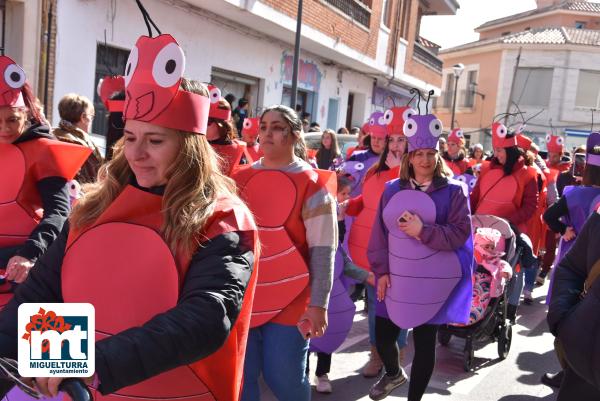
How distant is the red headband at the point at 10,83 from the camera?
3416 millimetres

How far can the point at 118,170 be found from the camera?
2137 mm

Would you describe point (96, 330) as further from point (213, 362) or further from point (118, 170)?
point (118, 170)

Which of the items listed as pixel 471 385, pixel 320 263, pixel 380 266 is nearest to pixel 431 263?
pixel 380 266

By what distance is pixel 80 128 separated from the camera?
5102 mm

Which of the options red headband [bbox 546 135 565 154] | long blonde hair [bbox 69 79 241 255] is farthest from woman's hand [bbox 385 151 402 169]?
red headband [bbox 546 135 565 154]

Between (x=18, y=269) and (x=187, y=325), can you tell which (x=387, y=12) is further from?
(x=187, y=325)

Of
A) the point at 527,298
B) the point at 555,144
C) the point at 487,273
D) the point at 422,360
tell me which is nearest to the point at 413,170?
the point at 422,360

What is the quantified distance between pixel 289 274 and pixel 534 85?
42.7 meters

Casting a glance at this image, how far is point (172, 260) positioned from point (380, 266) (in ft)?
8.66

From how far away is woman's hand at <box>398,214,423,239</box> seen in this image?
399 centimetres

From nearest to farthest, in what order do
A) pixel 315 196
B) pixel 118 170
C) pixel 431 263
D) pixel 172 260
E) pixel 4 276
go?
pixel 172 260 < pixel 118 170 < pixel 4 276 < pixel 315 196 < pixel 431 263

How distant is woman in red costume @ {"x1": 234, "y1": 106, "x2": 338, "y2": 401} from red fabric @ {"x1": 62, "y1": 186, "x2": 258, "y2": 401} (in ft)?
4.26

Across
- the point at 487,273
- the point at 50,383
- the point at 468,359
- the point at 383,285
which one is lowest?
the point at 468,359

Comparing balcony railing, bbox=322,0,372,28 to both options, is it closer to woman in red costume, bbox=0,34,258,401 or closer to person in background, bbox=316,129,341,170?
person in background, bbox=316,129,341,170
